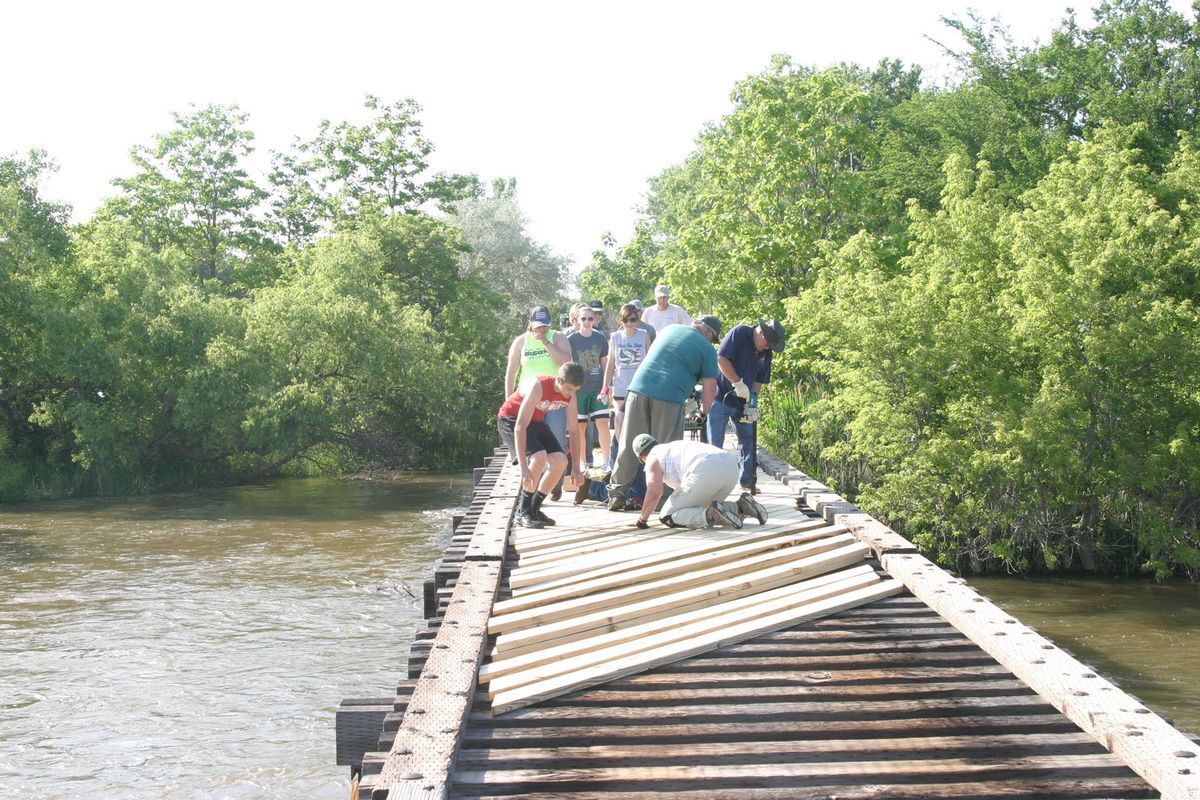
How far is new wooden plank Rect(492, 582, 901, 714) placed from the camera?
548 cm

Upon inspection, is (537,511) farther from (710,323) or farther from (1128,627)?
(1128,627)

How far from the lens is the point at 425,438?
36.5 m

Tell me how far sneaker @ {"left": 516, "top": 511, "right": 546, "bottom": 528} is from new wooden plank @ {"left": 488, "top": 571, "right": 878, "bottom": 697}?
259cm

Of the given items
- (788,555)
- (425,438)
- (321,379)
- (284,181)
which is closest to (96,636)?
(788,555)

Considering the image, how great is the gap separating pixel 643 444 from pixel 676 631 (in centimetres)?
291

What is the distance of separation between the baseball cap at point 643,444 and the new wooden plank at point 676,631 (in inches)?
74.7

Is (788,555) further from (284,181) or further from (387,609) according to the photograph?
(284,181)

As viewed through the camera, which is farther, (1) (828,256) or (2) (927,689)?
(1) (828,256)

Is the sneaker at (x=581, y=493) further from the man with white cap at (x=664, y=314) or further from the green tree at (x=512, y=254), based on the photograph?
the green tree at (x=512, y=254)

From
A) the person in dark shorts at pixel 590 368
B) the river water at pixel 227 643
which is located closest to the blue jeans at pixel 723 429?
the person in dark shorts at pixel 590 368

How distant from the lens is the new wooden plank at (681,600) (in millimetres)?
6426

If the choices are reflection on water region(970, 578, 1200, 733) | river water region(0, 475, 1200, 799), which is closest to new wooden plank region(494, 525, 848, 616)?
river water region(0, 475, 1200, 799)

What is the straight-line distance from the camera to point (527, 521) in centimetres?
991

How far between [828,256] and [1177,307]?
775 cm
